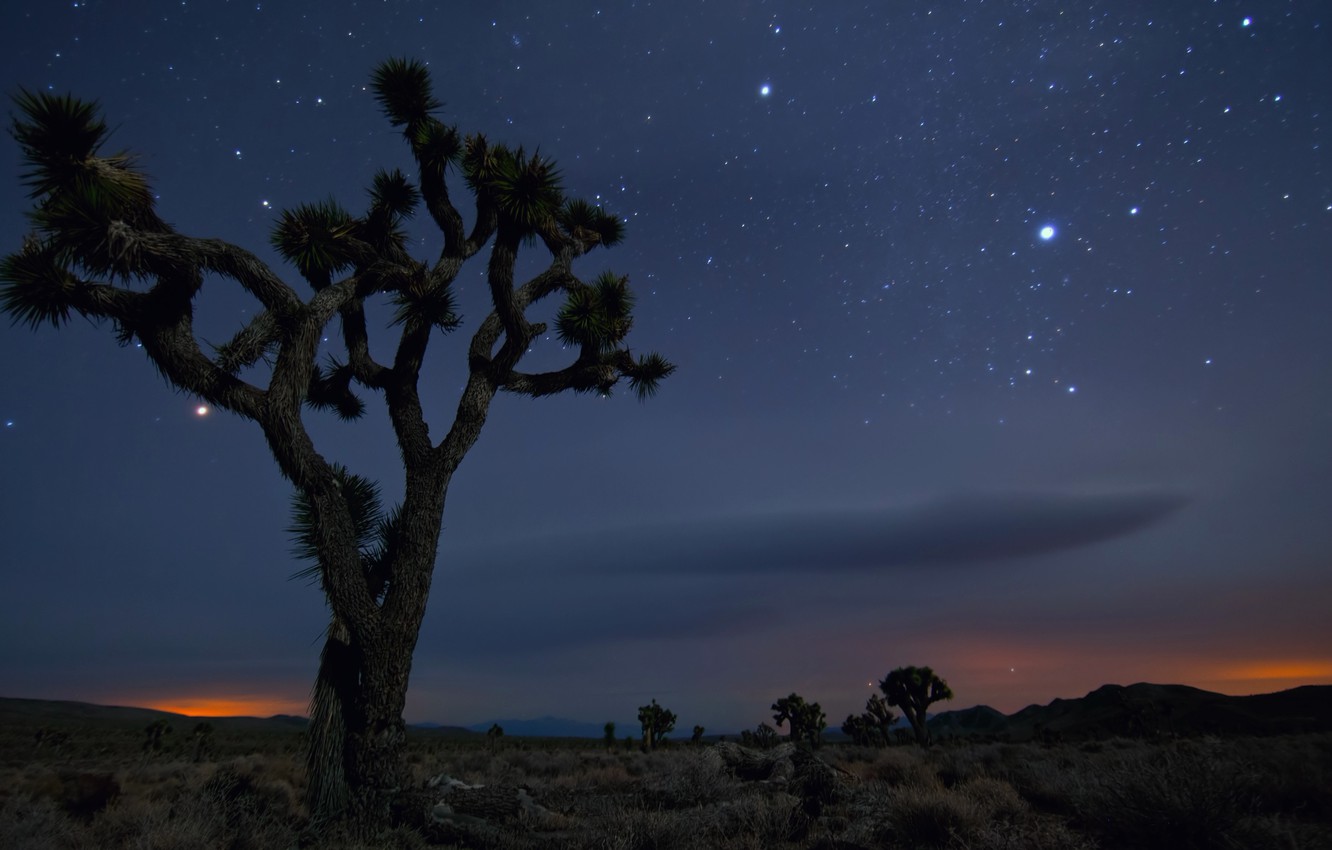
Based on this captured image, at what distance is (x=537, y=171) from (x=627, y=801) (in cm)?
1024

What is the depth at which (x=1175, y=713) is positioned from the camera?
6819cm

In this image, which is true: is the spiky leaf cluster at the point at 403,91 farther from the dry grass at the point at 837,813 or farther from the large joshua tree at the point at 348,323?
the dry grass at the point at 837,813

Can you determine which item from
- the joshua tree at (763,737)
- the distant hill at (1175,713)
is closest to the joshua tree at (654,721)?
the joshua tree at (763,737)

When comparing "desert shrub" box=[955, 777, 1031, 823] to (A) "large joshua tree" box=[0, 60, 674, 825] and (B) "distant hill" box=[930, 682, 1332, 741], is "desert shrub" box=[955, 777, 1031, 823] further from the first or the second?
(B) "distant hill" box=[930, 682, 1332, 741]

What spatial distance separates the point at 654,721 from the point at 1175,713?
6796 centimetres

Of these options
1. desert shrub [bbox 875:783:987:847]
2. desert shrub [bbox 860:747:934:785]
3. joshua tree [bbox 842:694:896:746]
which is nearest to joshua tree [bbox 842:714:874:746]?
joshua tree [bbox 842:694:896:746]

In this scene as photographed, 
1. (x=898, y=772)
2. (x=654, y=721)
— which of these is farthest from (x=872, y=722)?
(x=898, y=772)

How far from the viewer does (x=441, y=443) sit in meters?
9.32

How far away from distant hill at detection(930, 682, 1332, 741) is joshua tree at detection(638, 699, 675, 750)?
19264 millimetres

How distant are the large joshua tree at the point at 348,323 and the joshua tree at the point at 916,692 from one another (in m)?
33.9

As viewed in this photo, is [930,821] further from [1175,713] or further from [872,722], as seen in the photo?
[1175,713]

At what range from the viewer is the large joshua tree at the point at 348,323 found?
7.18 meters

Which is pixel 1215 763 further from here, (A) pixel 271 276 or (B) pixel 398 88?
(B) pixel 398 88

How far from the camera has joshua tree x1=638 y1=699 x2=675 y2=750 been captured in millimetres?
35784
